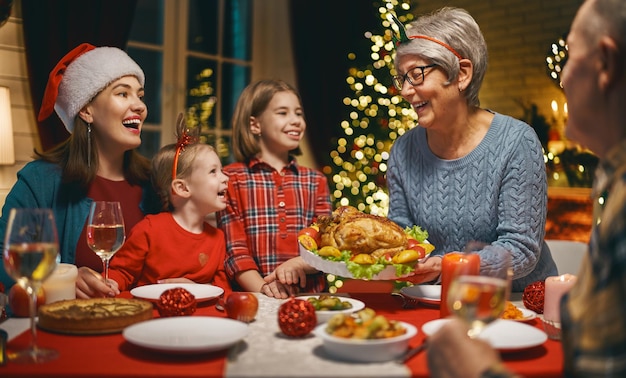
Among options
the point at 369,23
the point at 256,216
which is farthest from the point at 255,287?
the point at 369,23

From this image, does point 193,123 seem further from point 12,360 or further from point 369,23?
point 12,360

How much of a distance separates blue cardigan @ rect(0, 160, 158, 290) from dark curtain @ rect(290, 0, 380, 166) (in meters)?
4.00

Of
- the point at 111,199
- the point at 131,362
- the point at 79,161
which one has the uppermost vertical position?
the point at 79,161

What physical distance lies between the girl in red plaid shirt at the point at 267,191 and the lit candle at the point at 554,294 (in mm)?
1267

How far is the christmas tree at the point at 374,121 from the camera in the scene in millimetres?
5773

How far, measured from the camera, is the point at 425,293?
2035 millimetres

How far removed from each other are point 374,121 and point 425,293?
406 centimetres

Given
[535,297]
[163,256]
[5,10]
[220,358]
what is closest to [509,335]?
[535,297]

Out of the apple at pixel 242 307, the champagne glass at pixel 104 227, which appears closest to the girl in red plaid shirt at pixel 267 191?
the champagne glass at pixel 104 227

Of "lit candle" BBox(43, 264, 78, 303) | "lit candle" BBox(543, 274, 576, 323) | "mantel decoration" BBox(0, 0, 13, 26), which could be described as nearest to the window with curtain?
"mantel decoration" BBox(0, 0, 13, 26)

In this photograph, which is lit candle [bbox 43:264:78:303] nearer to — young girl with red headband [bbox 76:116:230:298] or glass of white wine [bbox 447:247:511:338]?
young girl with red headband [bbox 76:116:230:298]

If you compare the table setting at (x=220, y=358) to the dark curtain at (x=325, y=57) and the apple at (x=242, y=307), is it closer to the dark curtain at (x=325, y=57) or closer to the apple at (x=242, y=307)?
the apple at (x=242, y=307)

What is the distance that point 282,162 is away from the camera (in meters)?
3.17

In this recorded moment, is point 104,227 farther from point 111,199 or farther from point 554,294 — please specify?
point 554,294
